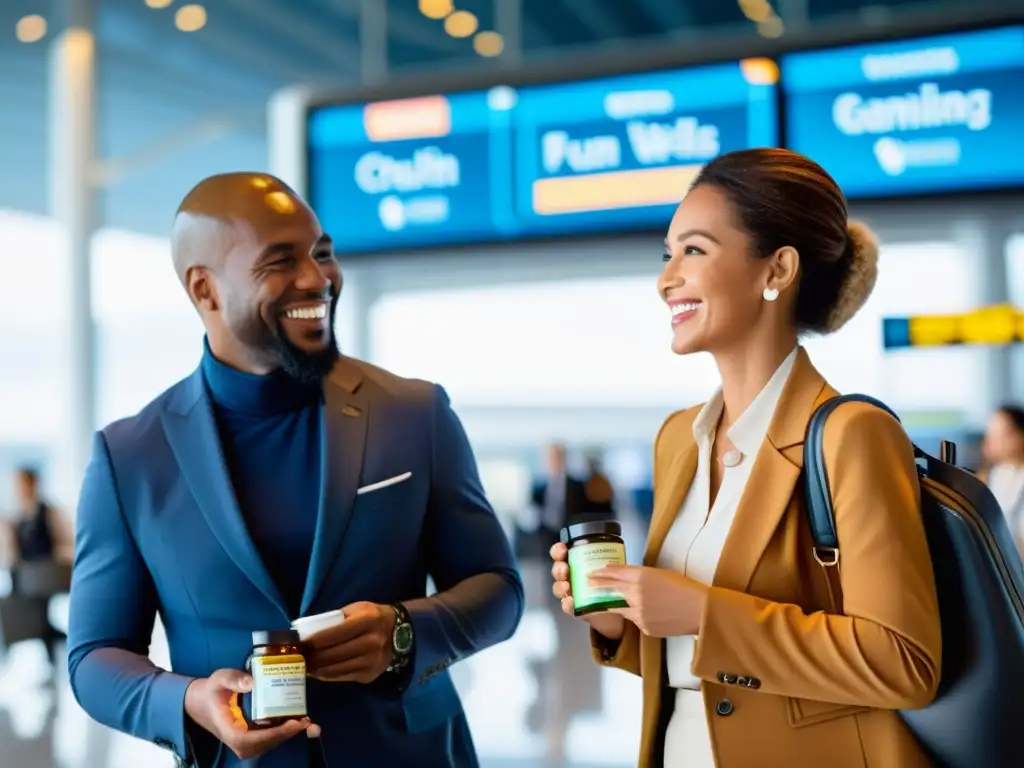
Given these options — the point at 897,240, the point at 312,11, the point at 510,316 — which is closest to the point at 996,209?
the point at 897,240

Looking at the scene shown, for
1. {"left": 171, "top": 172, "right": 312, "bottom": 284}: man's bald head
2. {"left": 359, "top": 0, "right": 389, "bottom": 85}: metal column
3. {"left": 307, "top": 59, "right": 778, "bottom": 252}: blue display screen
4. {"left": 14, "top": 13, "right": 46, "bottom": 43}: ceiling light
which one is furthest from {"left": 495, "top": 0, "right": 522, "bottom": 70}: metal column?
{"left": 171, "top": 172, "right": 312, "bottom": 284}: man's bald head

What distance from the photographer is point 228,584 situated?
6.84 ft

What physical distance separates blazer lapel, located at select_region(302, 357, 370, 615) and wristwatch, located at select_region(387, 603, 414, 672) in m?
0.15

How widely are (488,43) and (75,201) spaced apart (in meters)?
4.11

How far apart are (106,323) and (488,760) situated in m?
7.03

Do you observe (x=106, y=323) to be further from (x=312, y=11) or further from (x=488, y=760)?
(x=488, y=760)

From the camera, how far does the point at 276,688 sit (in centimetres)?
174

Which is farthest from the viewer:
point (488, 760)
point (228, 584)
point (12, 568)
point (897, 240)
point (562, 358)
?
point (562, 358)

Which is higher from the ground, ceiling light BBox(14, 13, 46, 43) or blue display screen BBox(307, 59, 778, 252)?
ceiling light BBox(14, 13, 46, 43)

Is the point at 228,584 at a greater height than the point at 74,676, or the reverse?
the point at 228,584

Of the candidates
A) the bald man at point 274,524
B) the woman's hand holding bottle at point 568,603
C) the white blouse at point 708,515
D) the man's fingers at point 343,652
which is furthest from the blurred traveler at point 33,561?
the white blouse at point 708,515

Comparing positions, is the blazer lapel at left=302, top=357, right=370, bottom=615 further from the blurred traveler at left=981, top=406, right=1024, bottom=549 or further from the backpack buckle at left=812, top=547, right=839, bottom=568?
the blurred traveler at left=981, top=406, right=1024, bottom=549

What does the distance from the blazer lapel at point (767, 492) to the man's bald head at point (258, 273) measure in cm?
85

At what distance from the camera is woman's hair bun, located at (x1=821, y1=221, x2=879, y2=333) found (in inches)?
76.7
